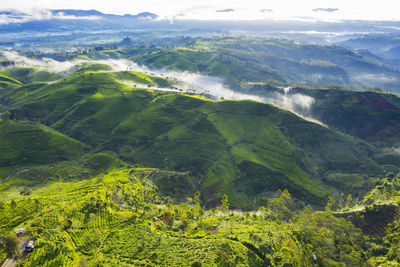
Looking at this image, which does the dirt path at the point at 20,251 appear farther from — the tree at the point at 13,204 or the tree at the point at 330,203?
the tree at the point at 330,203

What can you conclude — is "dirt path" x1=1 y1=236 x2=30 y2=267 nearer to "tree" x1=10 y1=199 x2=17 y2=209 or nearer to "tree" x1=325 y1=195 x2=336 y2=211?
"tree" x1=10 y1=199 x2=17 y2=209

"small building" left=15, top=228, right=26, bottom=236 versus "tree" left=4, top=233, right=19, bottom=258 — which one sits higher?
"tree" left=4, top=233, right=19, bottom=258

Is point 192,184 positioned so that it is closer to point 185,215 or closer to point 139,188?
point 139,188

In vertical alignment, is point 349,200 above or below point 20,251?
below

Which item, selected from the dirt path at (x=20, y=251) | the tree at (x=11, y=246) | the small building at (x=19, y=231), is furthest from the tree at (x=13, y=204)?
the tree at (x=11, y=246)

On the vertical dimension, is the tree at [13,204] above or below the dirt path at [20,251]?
below

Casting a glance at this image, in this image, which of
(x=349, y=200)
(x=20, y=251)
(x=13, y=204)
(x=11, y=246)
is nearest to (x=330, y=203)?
(x=349, y=200)

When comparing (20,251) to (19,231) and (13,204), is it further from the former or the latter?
(13,204)

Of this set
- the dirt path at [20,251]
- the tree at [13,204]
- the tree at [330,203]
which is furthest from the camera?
the tree at [330,203]

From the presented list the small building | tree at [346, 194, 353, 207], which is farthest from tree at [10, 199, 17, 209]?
tree at [346, 194, 353, 207]

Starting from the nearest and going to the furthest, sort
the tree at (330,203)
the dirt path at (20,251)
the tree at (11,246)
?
1. the dirt path at (20,251)
2. the tree at (11,246)
3. the tree at (330,203)

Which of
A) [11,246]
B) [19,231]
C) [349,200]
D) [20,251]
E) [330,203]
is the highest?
[11,246]

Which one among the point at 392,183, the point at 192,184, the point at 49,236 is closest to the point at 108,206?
the point at 49,236
